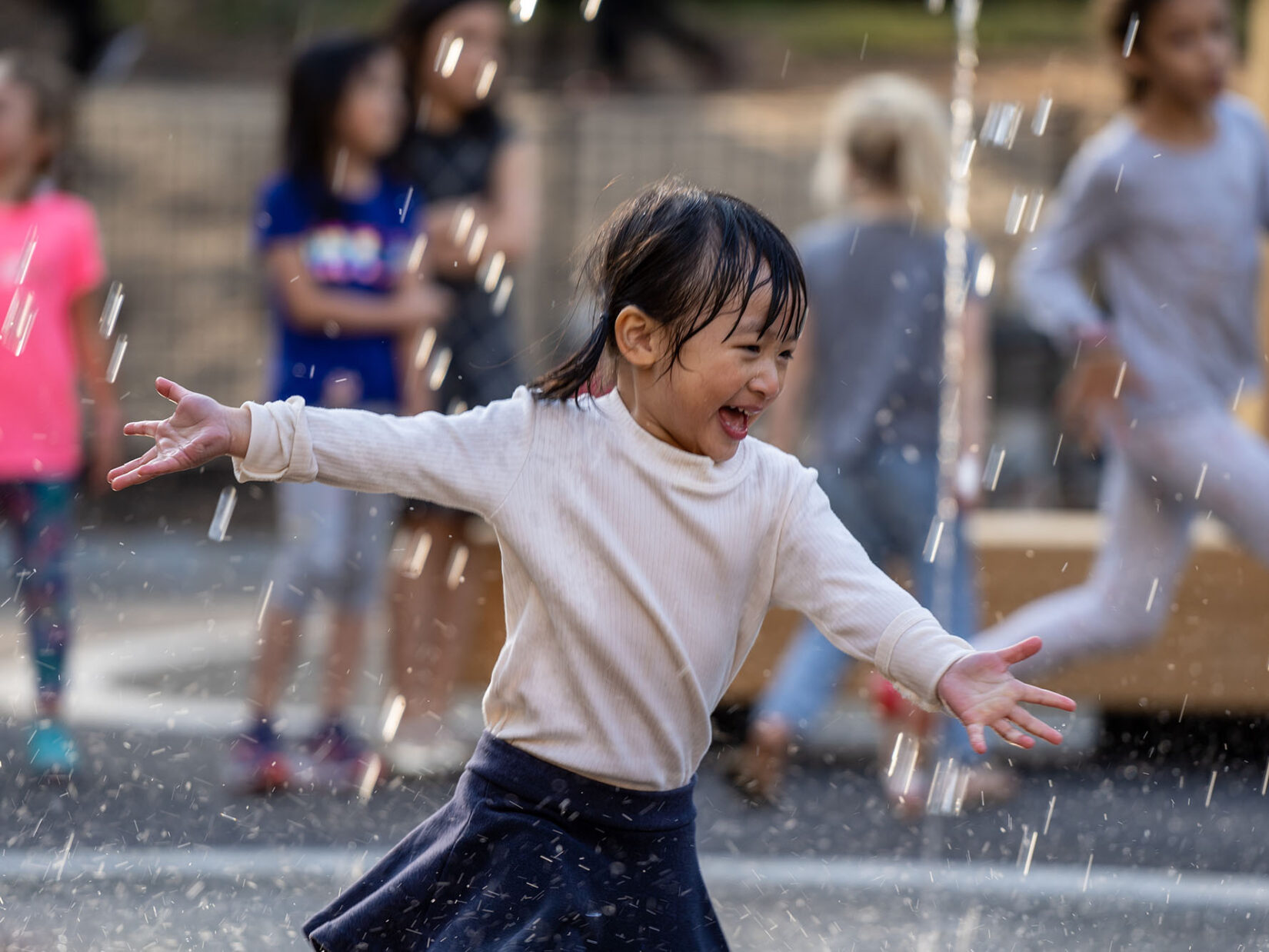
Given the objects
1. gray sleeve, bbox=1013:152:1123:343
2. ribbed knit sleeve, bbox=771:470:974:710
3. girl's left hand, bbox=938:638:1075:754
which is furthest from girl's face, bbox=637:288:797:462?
A: gray sleeve, bbox=1013:152:1123:343

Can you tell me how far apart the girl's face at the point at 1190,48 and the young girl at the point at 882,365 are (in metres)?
0.84

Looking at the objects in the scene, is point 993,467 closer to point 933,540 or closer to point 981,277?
point 981,277

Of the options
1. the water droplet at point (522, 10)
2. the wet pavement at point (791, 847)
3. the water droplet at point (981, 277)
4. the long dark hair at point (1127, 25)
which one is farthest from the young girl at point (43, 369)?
the water droplet at point (522, 10)

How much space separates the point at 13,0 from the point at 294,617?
16.3 meters

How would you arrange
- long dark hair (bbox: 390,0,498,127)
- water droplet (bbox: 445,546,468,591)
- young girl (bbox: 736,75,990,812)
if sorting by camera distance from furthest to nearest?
long dark hair (bbox: 390,0,498,127), water droplet (bbox: 445,546,468,591), young girl (bbox: 736,75,990,812)

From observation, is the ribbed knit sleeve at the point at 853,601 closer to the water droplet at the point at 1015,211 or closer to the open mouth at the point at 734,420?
the open mouth at the point at 734,420

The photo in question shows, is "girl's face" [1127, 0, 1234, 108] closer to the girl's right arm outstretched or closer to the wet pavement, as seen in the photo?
the wet pavement

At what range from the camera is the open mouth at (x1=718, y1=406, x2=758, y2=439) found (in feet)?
7.70

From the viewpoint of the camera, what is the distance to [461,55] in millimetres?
4992

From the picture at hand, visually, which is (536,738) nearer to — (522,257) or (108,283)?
(522,257)

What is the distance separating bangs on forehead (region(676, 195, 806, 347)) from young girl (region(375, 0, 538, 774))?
2.53 metres

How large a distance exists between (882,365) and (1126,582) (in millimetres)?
974

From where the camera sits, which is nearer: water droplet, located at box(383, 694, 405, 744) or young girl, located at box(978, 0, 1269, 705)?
young girl, located at box(978, 0, 1269, 705)

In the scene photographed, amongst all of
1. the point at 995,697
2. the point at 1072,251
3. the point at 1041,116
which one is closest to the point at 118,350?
the point at 1041,116
